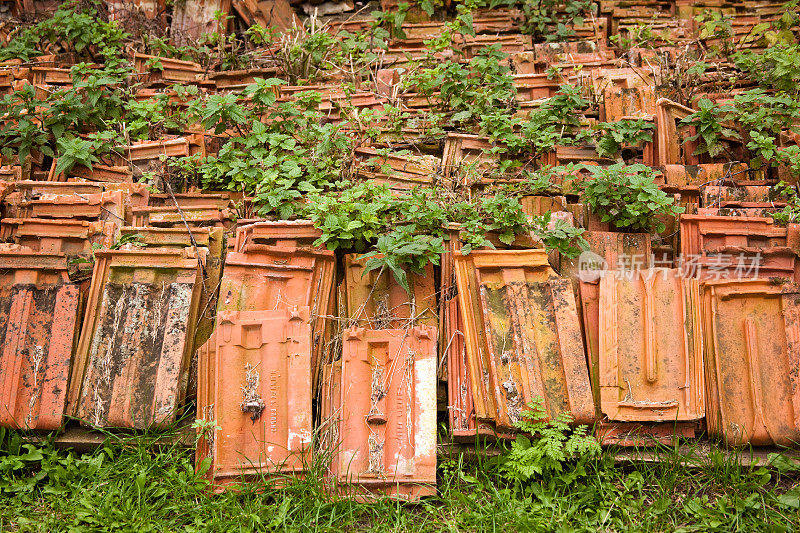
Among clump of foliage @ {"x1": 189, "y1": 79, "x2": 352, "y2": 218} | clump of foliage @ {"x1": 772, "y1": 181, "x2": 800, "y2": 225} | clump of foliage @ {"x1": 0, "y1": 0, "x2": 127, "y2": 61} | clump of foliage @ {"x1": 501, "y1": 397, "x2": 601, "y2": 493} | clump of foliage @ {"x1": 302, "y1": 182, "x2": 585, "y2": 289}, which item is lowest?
clump of foliage @ {"x1": 501, "y1": 397, "x2": 601, "y2": 493}

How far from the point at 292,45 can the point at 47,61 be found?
260 centimetres

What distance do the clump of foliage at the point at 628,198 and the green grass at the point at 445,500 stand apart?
1568 mm

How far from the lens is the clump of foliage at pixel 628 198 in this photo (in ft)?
13.2

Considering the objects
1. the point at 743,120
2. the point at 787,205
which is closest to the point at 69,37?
the point at 743,120

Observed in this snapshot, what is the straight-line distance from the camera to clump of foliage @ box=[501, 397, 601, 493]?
3.16m

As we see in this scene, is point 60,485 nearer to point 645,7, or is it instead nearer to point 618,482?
point 618,482

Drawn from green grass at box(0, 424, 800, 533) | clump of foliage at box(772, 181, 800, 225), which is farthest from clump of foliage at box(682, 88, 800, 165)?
green grass at box(0, 424, 800, 533)

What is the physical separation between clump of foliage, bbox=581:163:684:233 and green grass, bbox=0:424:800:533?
5.14 feet

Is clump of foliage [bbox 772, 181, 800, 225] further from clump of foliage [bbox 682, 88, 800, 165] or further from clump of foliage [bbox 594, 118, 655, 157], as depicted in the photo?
clump of foliage [bbox 594, 118, 655, 157]

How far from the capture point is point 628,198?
13.4ft

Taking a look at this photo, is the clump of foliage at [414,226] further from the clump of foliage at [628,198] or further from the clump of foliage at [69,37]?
the clump of foliage at [69,37]

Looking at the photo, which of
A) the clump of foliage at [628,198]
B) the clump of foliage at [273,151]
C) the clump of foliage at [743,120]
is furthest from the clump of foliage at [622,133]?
the clump of foliage at [273,151]

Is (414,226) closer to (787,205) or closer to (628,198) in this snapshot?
(628,198)

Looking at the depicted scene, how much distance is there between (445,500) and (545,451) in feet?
1.90
